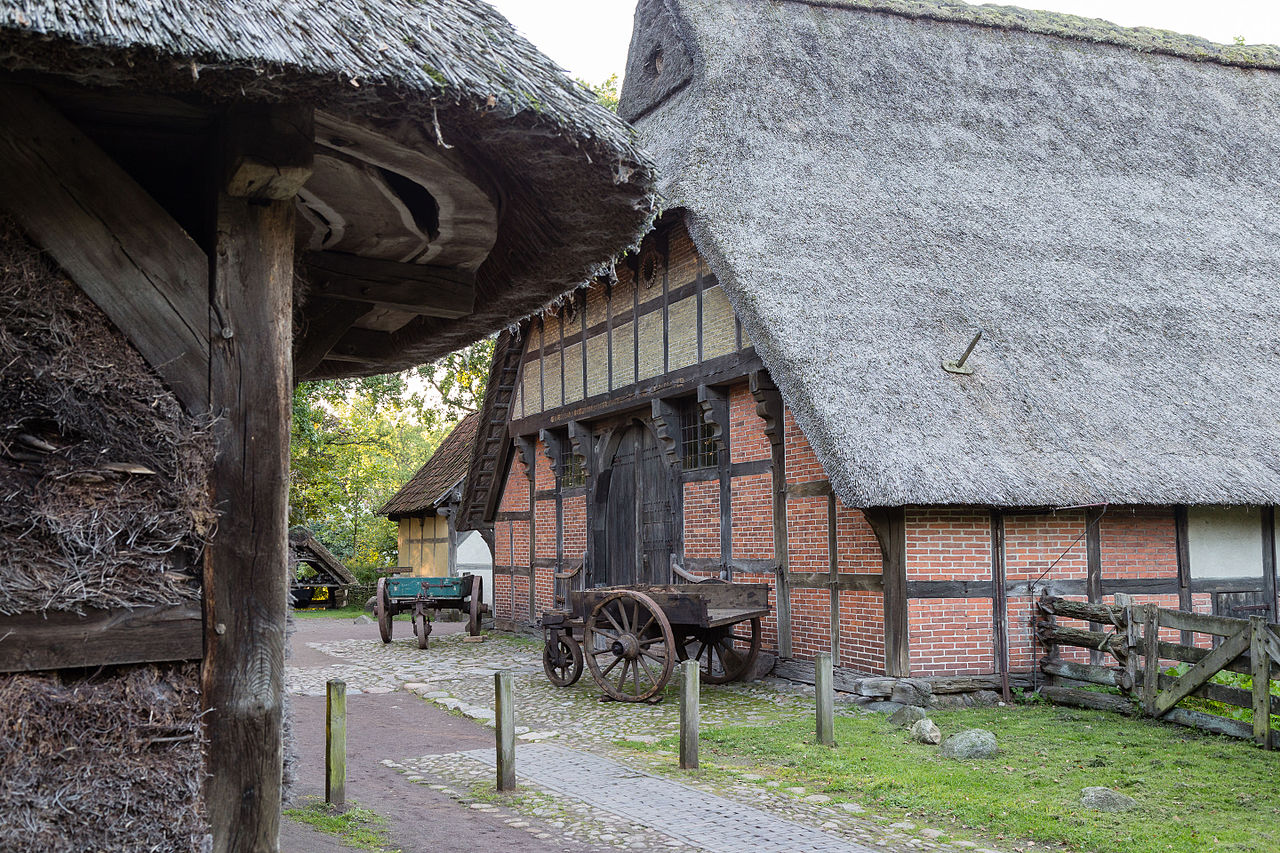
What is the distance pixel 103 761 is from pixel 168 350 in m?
1.14

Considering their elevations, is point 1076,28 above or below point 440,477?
above

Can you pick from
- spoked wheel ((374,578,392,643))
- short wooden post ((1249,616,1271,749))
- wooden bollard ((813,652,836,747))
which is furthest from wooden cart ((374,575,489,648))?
short wooden post ((1249,616,1271,749))

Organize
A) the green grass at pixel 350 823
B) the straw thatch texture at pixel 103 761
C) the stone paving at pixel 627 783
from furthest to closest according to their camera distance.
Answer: the stone paving at pixel 627 783
the green grass at pixel 350 823
the straw thatch texture at pixel 103 761

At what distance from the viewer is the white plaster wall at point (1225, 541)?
11.3 metres

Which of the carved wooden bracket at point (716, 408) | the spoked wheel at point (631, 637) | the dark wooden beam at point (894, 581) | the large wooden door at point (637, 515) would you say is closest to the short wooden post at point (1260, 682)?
the dark wooden beam at point (894, 581)

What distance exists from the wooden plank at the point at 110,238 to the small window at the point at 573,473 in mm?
12780

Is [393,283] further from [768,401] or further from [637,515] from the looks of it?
[637,515]

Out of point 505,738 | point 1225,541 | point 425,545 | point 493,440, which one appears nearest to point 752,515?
point 1225,541

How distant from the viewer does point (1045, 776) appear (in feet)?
23.3

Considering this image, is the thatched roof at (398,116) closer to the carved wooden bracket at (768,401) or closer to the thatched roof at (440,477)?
the carved wooden bracket at (768,401)

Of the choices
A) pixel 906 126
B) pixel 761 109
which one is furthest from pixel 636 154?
pixel 906 126

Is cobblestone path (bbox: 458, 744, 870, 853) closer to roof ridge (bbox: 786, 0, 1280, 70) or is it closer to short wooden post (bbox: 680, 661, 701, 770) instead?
short wooden post (bbox: 680, 661, 701, 770)

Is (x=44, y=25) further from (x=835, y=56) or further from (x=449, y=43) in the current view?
(x=835, y=56)

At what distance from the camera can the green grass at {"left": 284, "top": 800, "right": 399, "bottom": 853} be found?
5652 mm
